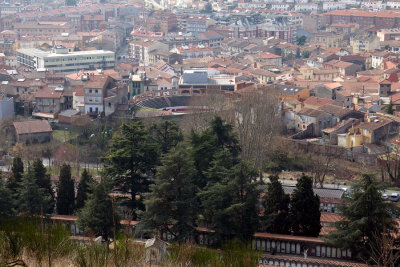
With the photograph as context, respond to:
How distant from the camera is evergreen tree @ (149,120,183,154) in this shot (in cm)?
1318

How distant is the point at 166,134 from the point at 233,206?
403cm

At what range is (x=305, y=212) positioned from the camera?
1022 cm

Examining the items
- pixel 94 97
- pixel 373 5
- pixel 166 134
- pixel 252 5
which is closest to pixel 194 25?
pixel 252 5

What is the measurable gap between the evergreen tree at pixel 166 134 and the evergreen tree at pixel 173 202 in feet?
9.50

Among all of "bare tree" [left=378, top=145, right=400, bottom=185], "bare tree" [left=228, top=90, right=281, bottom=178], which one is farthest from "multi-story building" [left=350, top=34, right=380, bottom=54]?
"bare tree" [left=378, top=145, right=400, bottom=185]

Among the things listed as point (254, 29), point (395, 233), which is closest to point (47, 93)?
point (395, 233)

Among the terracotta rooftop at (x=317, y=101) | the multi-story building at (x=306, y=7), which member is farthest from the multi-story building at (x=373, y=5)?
the terracotta rooftop at (x=317, y=101)

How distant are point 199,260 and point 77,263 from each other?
145 centimetres

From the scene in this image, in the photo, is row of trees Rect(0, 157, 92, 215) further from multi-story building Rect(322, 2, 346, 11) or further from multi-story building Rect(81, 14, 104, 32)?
multi-story building Rect(322, 2, 346, 11)

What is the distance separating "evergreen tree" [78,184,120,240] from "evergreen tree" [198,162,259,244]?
4.19 feet

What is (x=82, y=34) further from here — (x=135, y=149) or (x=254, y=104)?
(x=135, y=149)

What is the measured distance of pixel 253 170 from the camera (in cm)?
1005

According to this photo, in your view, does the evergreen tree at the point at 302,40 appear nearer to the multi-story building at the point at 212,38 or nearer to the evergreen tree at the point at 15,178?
the multi-story building at the point at 212,38

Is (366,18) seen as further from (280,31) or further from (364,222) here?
(364,222)
